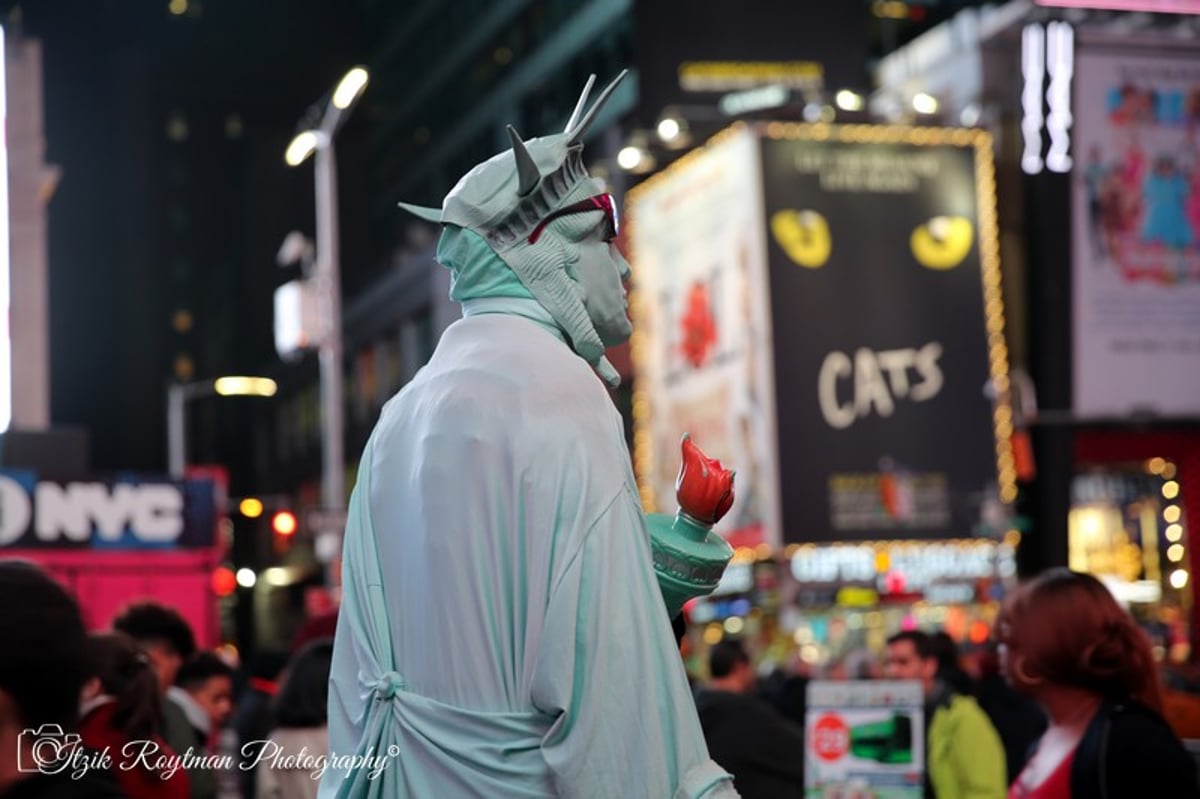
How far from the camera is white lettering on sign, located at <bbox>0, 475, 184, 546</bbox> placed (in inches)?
935

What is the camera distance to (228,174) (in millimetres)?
105500

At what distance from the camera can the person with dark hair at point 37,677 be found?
3148 mm

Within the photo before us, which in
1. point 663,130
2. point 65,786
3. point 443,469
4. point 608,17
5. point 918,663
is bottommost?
point 918,663

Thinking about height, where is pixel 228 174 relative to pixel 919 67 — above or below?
above

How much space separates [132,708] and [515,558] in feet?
8.64

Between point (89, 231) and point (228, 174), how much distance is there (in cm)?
3116

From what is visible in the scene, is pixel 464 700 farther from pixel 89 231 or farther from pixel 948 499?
pixel 89 231

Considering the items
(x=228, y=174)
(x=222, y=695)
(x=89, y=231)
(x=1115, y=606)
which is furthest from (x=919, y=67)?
(x=228, y=174)

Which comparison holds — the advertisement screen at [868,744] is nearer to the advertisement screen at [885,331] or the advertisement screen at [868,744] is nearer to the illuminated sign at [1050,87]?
the advertisement screen at [885,331]

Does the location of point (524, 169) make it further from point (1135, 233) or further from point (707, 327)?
point (1135, 233)

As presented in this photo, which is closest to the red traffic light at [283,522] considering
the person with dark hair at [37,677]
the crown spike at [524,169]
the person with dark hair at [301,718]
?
the person with dark hair at [301,718]

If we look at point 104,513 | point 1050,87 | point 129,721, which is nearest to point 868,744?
point 129,721

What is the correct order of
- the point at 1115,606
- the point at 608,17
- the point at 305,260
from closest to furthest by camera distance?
the point at 1115,606
the point at 305,260
the point at 608,17

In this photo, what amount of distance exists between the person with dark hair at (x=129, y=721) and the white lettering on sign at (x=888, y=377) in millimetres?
28479
